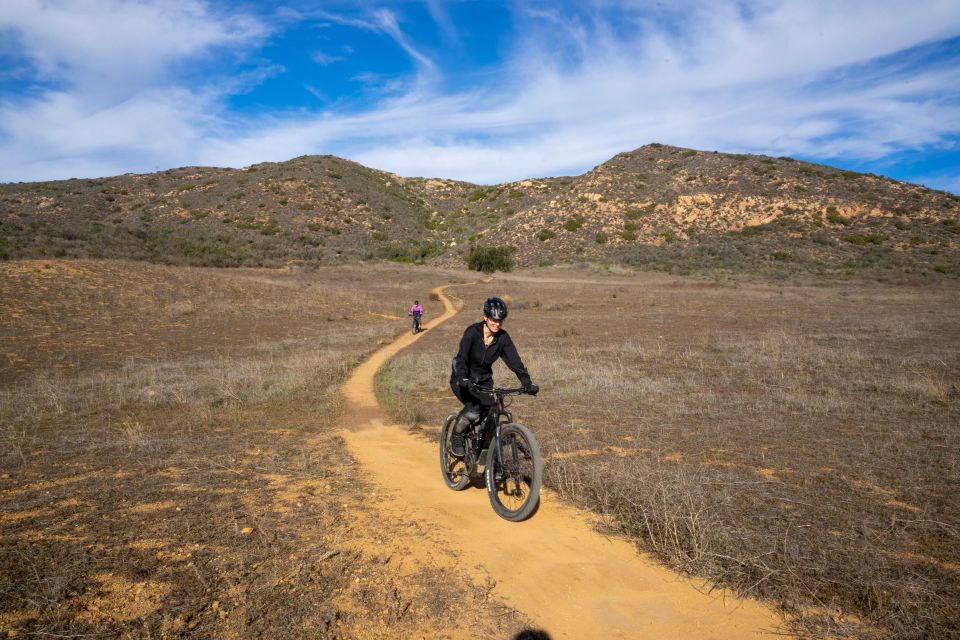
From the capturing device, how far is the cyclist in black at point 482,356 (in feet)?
17.9

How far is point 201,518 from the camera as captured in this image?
200 inches

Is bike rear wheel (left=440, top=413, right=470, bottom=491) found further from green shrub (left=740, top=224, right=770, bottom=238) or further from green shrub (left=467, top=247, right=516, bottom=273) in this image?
green shrub (left=740, top=224, right=770, bottom=238)

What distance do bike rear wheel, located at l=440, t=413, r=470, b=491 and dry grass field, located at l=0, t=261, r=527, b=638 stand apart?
0.95 meters

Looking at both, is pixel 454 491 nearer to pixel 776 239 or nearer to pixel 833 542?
pixel 833 542

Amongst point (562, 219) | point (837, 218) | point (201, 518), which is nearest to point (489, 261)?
point (562, 219)

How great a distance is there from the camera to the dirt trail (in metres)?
3.74

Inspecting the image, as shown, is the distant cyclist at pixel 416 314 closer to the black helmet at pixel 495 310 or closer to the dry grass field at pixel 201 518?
the dry grass field at pixel 201 518

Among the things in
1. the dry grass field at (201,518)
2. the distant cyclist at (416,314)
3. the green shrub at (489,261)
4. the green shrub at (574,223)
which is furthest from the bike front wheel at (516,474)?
the green shrub at (574,223)

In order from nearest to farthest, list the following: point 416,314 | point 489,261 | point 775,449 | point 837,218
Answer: point 775,449, point 416,314, point 489,261, point 837,218

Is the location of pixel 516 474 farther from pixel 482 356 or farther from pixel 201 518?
pixel 201 518

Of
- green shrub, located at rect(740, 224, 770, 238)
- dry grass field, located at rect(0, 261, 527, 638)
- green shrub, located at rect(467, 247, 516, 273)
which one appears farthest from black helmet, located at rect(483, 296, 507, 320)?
green shrub, located at rect(740, 224, 770, 238)

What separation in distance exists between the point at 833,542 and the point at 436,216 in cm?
9161

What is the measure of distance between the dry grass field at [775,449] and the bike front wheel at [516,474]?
75 cm

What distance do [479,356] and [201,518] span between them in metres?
3.28
